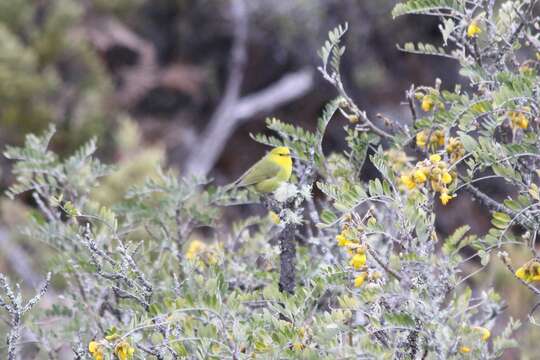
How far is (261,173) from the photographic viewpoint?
8.02 feet

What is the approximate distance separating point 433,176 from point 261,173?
0.83 m

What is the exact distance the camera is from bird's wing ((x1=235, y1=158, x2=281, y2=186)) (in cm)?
240

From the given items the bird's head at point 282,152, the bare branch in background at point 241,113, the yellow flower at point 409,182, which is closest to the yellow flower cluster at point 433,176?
the yellow flower at point 409,182

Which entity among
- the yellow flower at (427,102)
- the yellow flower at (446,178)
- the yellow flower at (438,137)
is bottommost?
the yellow flower at (446,178)

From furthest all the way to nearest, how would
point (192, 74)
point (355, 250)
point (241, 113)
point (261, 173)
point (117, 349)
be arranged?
point (192, 74)
point (241, 113)
point (261, 173)
point (355, 250)
point (117, 349)

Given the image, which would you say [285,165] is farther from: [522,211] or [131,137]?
[131,137]

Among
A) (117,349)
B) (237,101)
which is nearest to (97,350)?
(117,349)

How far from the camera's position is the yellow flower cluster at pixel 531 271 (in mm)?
1638

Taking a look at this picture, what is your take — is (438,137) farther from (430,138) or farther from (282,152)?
(282,152)

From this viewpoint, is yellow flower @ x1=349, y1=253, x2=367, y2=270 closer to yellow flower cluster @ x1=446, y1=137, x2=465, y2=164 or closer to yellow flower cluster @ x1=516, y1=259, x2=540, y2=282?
yellow flower cluster @ x1=516, y1=259, x2=540, y2=282

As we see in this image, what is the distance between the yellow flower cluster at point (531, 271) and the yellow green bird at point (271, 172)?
0.82 metres

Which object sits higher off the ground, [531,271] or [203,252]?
[203,252]

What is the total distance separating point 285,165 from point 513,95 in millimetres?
890

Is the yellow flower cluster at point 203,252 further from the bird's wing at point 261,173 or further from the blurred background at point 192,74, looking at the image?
the blurred background at point 192,74
